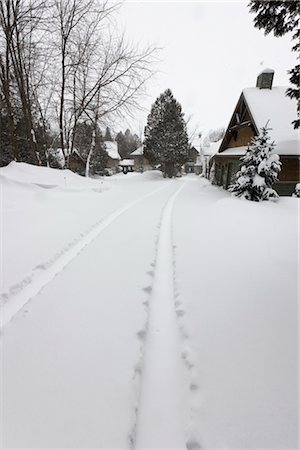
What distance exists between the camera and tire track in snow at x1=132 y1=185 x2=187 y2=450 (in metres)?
1.46

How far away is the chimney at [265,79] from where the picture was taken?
16.3 metres

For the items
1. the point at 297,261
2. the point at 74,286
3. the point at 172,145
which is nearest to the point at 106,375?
the point at 74,286

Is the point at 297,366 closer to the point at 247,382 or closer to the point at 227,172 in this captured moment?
the point at 247,382

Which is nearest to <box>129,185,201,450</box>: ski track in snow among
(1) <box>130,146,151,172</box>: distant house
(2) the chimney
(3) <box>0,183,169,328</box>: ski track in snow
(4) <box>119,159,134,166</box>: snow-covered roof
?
(3) <box>0,183,169,328</box>: ski track in snow

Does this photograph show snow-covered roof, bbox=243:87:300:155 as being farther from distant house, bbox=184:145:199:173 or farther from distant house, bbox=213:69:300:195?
distant house, bbox=184:145:199:173

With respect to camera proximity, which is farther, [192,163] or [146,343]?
[192,163]

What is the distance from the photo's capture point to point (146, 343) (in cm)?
221

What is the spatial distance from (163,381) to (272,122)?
15.7 m

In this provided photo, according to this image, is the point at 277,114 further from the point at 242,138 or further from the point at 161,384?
the point at 161,384

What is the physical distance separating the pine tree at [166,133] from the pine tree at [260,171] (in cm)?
2012

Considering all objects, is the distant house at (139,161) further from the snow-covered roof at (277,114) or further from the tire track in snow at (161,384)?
the tire track in snow at (161,384)

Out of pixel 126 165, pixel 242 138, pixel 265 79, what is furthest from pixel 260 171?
pixel 126 165

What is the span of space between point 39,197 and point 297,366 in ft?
25.2

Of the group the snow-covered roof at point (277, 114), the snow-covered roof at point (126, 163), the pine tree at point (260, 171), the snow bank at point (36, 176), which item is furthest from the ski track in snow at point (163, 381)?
the snow-covered roof at point (126, 163)
